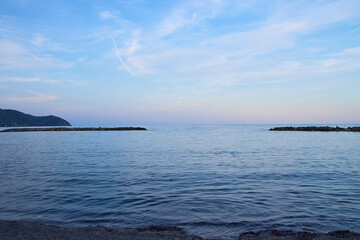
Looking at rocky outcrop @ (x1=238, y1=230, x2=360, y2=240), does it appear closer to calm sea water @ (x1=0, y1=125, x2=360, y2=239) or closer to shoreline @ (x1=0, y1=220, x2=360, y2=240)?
shoreline @ (x1=0, y1=220, x2=360, y2=240)

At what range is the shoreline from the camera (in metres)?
7.02

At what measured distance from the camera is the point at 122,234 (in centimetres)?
738

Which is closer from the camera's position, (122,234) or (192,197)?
(122,234)

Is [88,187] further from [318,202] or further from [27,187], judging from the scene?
[318,202]

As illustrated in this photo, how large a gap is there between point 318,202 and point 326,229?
321 centimetres

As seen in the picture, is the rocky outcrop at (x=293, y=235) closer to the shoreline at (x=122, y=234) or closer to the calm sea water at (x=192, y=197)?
the shoreline at (x=122, y=234)

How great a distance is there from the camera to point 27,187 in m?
14.0

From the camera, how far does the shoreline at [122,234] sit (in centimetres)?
702

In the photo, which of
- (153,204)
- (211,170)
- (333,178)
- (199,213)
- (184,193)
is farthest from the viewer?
(211,170)

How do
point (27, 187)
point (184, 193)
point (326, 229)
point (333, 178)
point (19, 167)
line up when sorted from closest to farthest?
point (326, 229), point (184, 193), point (27, 187), point (333, 178), point (19, 167)

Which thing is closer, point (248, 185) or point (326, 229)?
point (326, 229)

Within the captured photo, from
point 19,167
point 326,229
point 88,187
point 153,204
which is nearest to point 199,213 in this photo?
point 153,204

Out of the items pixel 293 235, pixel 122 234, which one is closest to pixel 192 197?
pixel 122 234

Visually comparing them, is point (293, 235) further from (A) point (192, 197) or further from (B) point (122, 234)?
(A) point (192, 197)
